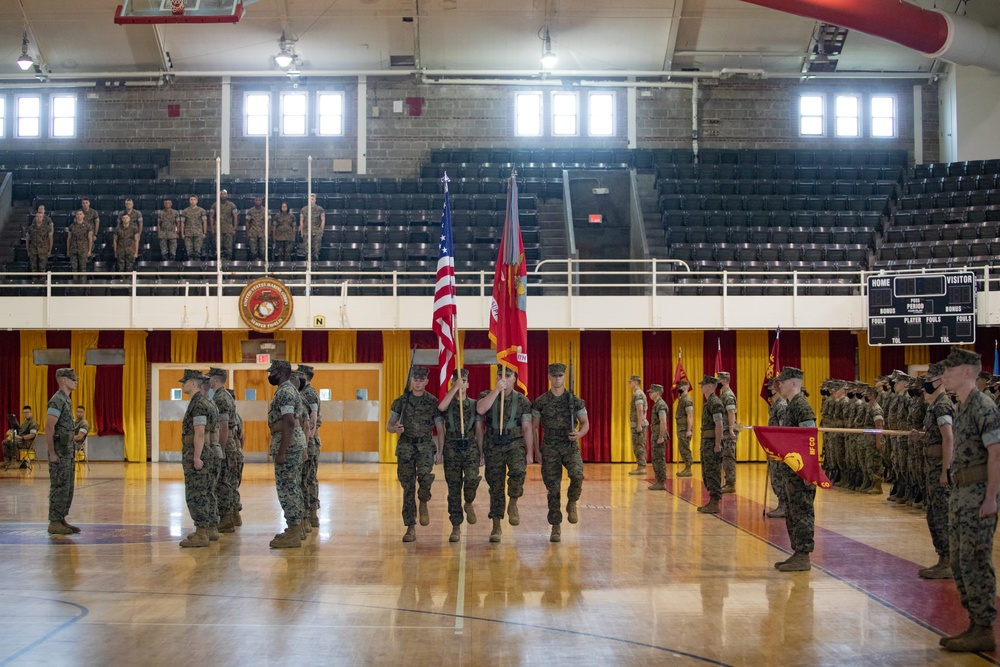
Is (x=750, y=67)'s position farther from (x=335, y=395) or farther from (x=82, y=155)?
(x=82, y=155)

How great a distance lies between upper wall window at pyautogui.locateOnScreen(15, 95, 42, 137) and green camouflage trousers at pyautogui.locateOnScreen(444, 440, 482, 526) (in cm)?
1984

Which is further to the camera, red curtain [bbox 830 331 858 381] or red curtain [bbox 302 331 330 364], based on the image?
red curtain [bbox 830 331 858 381]

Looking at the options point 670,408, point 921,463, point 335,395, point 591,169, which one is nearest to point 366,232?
point 335,395

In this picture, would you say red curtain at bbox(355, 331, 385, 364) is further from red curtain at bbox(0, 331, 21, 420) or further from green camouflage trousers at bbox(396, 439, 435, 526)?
green camouflage trousers at bbox(396, 439, 435, 526)

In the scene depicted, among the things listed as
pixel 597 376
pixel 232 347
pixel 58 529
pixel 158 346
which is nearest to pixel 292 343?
pixel 232 347

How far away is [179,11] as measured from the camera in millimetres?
17625

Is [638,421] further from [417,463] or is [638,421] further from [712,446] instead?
[417,463]

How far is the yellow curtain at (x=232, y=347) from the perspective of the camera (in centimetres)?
1889

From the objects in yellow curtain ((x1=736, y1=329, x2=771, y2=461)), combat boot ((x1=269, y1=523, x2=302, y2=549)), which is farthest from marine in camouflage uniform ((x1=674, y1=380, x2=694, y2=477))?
combat boot ((x1=269, y1=523, x2=302, y2=549))

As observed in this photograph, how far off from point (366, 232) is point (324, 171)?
459 centimetres

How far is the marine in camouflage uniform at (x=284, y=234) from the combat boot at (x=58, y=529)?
10.3 meters

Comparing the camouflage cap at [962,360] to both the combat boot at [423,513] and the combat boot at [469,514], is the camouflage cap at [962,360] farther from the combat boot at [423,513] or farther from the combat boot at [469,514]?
the combat boot at [423,513]

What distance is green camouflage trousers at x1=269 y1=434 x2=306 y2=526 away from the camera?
905 centimetres

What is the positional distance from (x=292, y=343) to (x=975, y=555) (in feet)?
48.5
